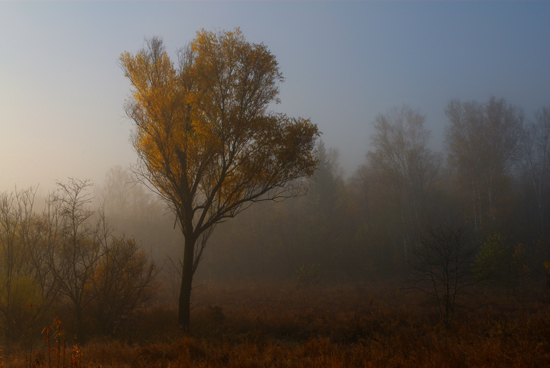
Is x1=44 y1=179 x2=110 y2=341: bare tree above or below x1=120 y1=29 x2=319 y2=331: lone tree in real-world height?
below

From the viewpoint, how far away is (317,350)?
6.67 m

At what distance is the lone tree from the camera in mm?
8992

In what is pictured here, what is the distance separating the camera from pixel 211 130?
8.83 m

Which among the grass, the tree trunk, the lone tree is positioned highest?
the lone tree

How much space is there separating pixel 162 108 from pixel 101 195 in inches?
2180

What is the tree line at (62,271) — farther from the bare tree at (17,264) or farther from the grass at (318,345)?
the grass at (318,345)

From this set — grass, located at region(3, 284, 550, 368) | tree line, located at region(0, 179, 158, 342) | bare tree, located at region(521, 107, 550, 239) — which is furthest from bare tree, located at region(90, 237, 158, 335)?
bare tree, located at region(521, 107, 550, 239)

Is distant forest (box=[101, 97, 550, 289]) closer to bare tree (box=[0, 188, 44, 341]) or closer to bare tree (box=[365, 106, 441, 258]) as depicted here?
bare tree (box=[365, 106, 441, 258])

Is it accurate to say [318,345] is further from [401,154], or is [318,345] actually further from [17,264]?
[401,154]

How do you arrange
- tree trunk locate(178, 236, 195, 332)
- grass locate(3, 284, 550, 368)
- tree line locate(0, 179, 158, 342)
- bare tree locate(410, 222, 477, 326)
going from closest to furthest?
grass locate(3, 284, 550, 368) < tree trunk locate(178, 236, 195, 332) < bare tree locate(410, 222, 477, 326) < tree line locate(0, 179, 158, 342)

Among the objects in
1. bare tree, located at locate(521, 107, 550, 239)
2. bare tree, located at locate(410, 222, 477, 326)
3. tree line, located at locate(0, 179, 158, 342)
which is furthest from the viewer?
bare tree, located at locate(521, 107, 550, 239)

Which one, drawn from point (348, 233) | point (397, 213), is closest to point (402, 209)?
point (397, 213)

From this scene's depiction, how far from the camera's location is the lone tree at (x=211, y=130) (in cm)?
899

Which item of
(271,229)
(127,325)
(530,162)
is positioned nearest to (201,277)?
(271,229)
